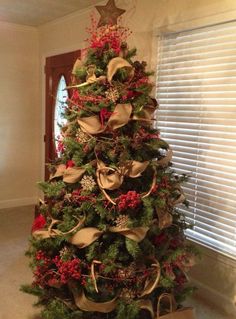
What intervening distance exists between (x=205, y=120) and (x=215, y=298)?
1.32m

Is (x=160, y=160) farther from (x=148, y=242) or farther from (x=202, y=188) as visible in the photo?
(x=202, y=188)

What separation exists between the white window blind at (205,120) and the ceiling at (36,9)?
1247mm

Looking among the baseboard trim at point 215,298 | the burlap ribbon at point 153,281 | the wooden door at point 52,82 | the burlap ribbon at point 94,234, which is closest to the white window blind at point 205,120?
the baseboard trim at point 215,298

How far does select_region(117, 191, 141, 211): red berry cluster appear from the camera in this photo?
1.81 m

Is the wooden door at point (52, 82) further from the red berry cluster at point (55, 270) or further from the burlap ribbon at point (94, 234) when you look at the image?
the burlap ribbon at point (94, 234)

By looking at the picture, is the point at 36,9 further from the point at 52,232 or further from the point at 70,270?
the point at 70,270

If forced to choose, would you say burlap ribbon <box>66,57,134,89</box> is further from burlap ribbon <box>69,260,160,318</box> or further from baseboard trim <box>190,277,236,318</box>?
baseboard trim <box>190,277,236,318</box>

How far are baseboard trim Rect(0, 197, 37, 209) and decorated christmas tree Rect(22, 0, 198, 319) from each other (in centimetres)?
287

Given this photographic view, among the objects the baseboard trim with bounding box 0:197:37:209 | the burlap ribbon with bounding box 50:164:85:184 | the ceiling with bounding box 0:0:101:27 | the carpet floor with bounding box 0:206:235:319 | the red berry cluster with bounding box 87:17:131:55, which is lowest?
the carpet floor with bounding box 0:206:235:319

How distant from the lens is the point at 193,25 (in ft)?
8.60

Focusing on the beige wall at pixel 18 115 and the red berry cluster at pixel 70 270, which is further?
the beige wall at pixel 18 115

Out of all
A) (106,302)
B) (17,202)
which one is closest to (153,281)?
(106,302)

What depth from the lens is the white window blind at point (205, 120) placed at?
246 centimetres

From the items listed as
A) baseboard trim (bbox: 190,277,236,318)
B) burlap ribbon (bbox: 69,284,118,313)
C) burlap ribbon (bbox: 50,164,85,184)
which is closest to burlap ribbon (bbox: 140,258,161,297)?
burlap ribbon (bbox: 69,284,118,313)
